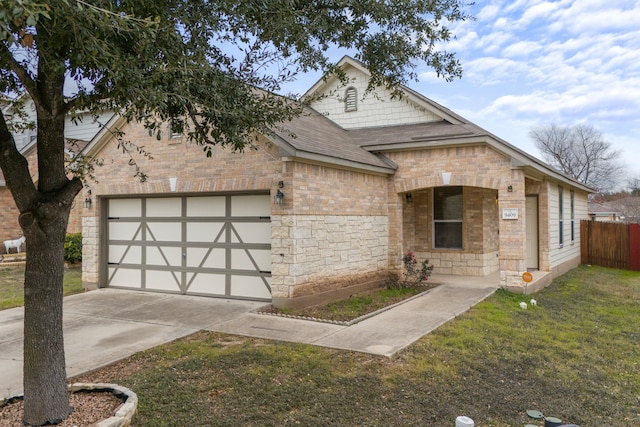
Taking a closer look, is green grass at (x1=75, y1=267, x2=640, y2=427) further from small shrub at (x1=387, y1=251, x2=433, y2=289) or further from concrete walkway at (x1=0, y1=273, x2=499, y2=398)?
small shrub at (x1=387, y1=251, x2=433, y2=289)

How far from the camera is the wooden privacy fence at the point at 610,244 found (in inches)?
710

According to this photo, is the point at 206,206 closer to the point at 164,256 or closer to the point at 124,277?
the point at 164,256

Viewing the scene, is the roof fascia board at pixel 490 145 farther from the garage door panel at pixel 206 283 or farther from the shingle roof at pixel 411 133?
the garage door panel at pixel 206 283

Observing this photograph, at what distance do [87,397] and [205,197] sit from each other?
6.37 m

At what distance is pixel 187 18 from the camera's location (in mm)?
5367

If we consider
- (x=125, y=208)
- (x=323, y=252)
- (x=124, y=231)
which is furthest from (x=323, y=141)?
(x=124, y=231)

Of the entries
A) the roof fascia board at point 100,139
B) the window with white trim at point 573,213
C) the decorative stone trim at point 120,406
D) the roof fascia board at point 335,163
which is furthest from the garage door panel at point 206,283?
the window with white trim at point 573,213

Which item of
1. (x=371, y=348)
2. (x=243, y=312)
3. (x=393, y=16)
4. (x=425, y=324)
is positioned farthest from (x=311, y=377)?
(x=393, y=16)

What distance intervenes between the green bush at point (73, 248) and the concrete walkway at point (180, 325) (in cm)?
649

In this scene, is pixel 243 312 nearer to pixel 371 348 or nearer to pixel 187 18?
pixel 371 348

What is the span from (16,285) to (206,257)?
6474 millimetres

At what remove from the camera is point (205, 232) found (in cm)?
1067

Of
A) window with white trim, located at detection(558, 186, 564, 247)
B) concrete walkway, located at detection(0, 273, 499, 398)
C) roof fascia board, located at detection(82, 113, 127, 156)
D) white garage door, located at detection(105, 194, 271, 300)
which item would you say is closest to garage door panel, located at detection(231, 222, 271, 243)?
white garage door, located at detection(105, 194, 271, 300)

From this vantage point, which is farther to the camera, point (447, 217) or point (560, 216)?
point (560, 216)
